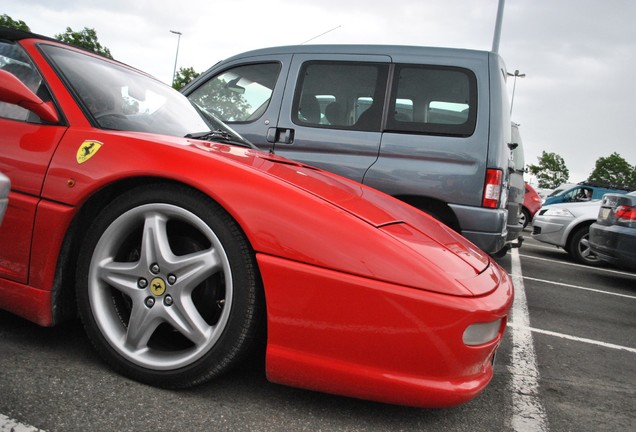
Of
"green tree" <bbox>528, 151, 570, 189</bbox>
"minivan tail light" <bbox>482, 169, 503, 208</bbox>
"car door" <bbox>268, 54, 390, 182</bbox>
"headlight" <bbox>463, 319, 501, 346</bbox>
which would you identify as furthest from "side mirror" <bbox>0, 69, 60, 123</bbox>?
"green tree" <bbox>528, 151, 570, 189</bbox>

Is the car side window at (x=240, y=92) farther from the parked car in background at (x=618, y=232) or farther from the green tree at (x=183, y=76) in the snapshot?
the green tree at (x=183, y=76)

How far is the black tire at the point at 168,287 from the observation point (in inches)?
70.7

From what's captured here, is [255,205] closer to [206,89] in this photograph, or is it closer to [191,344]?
[191,344]

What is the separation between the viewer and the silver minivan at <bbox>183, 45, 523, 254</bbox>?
3715mm

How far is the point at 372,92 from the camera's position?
13.4 ft

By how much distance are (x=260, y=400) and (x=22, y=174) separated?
123cm

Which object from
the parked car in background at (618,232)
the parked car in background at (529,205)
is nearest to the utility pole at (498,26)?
the parked car in background at (529,205)

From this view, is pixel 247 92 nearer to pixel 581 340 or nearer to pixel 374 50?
pixel 374 50

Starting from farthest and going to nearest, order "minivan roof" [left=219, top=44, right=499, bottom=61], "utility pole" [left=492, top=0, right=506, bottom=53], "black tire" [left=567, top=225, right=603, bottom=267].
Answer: "utility pole" [left=492, top=0, right=506, bottom=53] → "black tire" [left=567, top=225, right=603, bottom=267] → "minivan roof" [left=219, top=44, right=499, bottom=61]

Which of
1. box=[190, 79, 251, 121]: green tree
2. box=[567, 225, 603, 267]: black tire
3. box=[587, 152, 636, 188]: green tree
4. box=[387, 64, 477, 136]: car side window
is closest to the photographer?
box=[387, 64, 477, 136]: car side window

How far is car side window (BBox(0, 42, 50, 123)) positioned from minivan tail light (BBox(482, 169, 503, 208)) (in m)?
2.73

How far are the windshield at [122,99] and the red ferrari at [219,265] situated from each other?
2cm

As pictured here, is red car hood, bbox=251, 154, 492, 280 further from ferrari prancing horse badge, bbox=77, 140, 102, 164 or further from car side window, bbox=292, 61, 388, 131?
car side window, bbox=292, 61, 388, 131

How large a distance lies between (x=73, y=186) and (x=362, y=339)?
118 centimetres
